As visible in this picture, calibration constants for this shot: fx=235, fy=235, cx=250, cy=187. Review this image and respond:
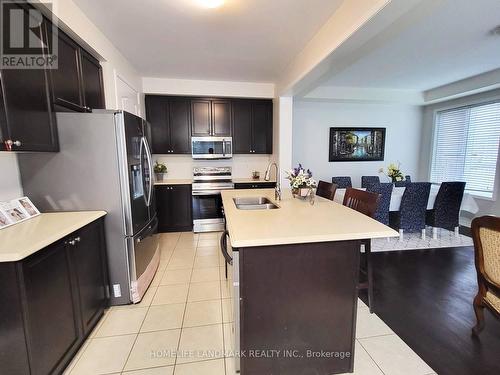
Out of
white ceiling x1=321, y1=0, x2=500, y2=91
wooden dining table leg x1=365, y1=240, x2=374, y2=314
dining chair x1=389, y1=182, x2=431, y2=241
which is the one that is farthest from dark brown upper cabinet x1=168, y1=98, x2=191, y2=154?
dining chair x1=389, y1=182, x2=431, y2=241

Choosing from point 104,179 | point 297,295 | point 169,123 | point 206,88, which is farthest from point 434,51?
point 104,179

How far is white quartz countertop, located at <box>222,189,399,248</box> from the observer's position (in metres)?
1.29

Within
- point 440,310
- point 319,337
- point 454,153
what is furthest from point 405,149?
point 319,337

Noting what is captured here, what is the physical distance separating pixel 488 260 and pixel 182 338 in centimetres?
222

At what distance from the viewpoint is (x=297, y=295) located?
139 cm

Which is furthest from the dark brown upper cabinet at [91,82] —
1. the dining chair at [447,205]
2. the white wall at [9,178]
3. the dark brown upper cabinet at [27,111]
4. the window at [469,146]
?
the window at [469,146]

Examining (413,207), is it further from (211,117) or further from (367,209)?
(211,117)

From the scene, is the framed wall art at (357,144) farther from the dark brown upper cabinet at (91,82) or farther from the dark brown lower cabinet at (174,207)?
the dark brown upper cabinet at (91,82)

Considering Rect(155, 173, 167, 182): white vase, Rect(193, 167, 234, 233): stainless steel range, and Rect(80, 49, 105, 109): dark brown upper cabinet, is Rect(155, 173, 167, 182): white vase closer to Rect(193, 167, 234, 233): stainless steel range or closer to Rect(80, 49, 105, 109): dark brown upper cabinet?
Rect(193, 167, 234, 233): stainless steel range

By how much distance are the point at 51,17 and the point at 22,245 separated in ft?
5.62

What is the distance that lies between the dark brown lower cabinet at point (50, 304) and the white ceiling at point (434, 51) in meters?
2.86

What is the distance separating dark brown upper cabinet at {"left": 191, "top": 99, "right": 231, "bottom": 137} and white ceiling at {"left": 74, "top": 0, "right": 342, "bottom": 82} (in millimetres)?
691

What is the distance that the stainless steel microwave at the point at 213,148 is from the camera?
4238 millimetres

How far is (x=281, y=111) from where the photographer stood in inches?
158
